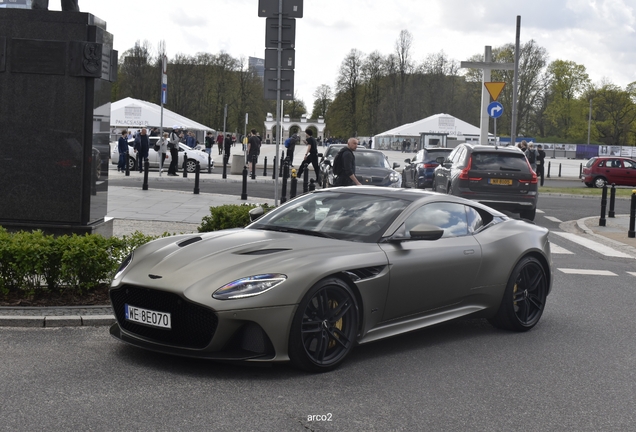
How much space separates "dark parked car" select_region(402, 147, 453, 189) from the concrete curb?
21.6 m

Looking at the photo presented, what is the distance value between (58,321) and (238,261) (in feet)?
6.82

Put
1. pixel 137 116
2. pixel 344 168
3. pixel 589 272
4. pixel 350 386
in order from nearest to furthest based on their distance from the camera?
pixel 350 386 < pixel 589 272 < pixel 344 168 < pixel 137 116

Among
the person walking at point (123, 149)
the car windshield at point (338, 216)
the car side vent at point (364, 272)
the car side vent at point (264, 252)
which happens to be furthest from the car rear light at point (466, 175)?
the person walking at point (123, 149)

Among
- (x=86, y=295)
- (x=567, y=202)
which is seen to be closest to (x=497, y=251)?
(x=86, y=295)

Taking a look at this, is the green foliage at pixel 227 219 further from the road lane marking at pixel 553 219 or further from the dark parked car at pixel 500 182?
the road lane marking at pixel 553 219

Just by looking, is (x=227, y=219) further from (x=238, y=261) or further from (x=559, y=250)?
(x=559, y=250)

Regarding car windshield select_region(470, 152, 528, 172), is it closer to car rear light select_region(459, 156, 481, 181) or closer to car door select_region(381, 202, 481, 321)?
car rear light select_region(459, 156, 481, 181)

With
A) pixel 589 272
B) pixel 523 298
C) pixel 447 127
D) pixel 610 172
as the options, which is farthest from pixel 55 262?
pixel 447 127

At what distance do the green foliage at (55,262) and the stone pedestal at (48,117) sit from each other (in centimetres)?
261

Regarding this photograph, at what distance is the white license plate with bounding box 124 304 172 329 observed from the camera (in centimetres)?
575

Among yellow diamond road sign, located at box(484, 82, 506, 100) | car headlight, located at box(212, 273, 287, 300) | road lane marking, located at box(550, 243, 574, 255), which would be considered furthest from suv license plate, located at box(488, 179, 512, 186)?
car headlight, located at box(212, 273, 287, 300)

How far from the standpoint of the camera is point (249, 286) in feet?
18.7

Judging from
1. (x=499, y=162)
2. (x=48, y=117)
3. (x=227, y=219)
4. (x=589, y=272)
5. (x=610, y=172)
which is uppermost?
(x=48, y=117)

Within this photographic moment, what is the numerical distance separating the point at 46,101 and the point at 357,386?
652 cm
